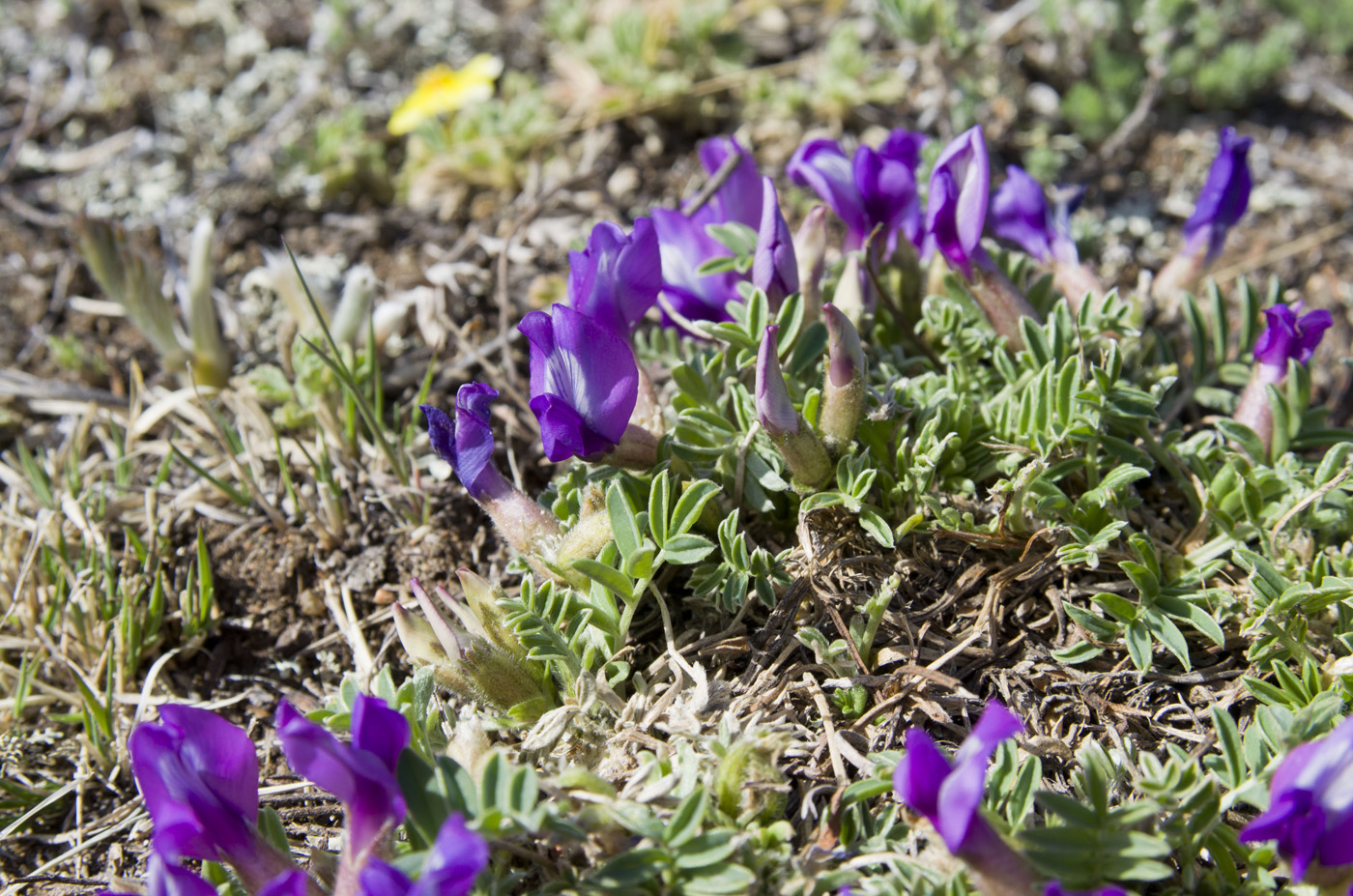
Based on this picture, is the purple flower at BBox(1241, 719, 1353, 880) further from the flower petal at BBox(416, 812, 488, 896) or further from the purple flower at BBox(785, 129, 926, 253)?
the purple flower at BBox(785, 129, 926, 253)

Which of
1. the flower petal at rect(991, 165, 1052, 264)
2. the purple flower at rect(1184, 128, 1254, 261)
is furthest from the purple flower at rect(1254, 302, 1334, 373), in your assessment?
the flower petal at rect(991, 165, 1052, 264)

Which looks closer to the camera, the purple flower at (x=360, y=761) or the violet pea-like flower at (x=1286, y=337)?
the purple flower at (x=360, y=761)

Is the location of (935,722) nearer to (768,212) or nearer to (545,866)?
(545,866)

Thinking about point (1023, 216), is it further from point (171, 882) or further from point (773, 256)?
point (171, 882)

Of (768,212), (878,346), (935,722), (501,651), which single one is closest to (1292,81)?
(878,346)

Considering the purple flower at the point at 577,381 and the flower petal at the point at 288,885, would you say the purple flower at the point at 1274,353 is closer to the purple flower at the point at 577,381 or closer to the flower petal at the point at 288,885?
the purple flower at the point at 577,381

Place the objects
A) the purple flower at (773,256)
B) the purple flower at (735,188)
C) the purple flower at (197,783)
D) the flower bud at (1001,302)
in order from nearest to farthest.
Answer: the purple flower at (197,783), the purple flower at (773,256), the flower bud at (1001,302), the purple flower at (735,188)

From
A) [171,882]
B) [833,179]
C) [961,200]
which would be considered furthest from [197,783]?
[961,200]

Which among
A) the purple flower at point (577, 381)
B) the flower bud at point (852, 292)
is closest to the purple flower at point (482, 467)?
the purple flower at point (577, 381)
